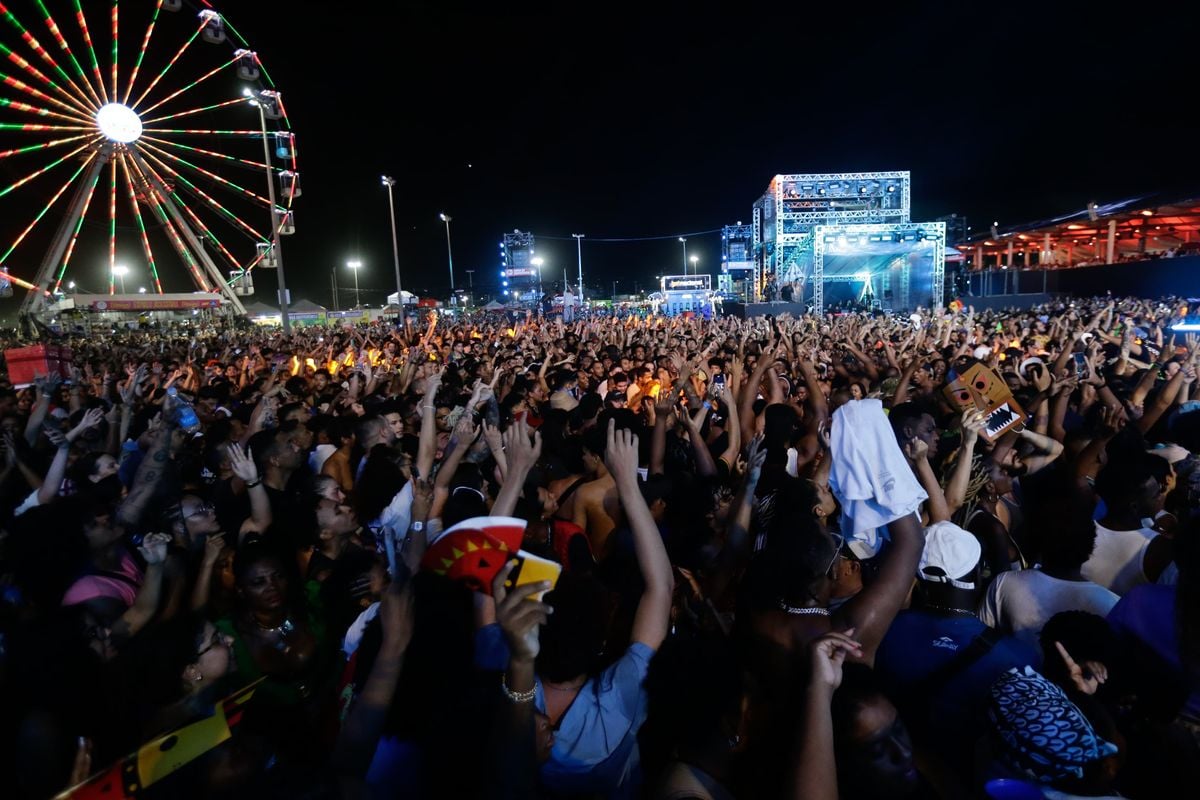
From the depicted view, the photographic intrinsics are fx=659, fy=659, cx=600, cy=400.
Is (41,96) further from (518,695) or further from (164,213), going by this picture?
(518,695)

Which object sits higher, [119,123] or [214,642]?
[119,123]

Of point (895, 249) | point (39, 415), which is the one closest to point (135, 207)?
point (39, 415)

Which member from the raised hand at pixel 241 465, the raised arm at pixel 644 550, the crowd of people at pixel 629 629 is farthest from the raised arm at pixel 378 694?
the raised hand at pixel 241 465

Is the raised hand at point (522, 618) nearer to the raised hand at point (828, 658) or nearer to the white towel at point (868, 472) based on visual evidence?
the raised hand at point (828, 658)

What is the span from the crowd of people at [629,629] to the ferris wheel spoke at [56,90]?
96.2 feet

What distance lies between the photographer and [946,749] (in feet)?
6.99

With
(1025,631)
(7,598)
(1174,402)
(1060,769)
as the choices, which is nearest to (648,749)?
(1060,769)

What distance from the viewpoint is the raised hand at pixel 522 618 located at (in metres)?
1.64

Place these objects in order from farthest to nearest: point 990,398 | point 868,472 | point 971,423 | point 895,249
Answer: point 895,249 → point 990,398 → point 971,423 → point 868,472

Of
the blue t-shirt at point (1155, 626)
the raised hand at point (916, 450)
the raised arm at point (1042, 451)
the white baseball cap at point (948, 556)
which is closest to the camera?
the blue t-shirt at point (1155, 626)

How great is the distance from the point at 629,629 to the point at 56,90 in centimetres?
3515

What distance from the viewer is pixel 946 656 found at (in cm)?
225

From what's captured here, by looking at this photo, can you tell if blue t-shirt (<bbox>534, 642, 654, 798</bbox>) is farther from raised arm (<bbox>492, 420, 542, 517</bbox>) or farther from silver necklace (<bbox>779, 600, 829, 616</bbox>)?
raised arm (<bbox>492, 420, 542, 517</bbox>)

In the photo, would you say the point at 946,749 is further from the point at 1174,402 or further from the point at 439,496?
the point at 1174,402
